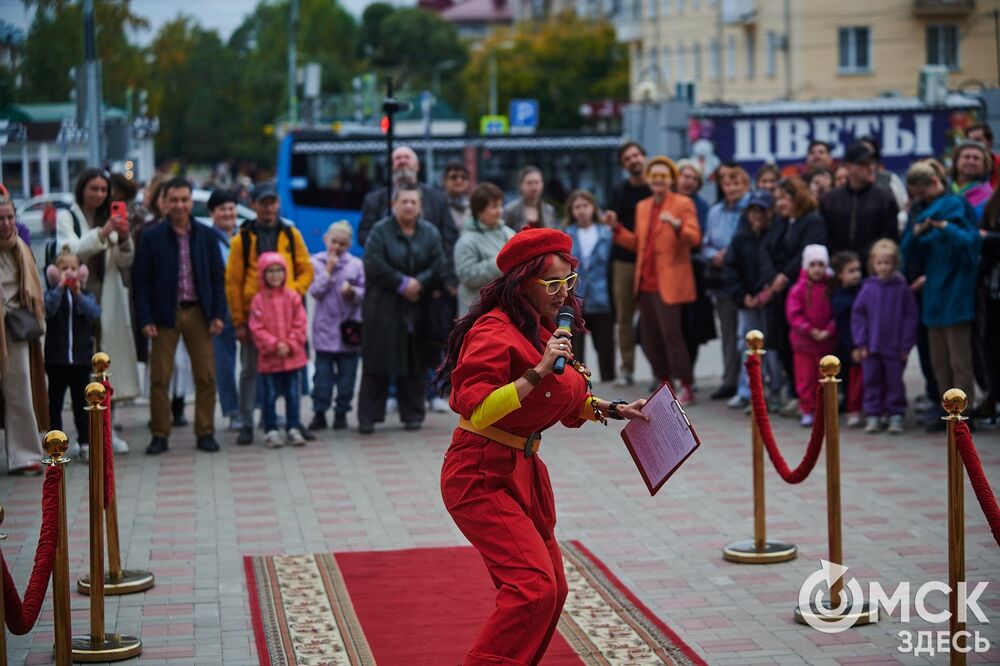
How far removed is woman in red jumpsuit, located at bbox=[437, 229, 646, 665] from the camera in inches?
209

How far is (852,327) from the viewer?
1159cm

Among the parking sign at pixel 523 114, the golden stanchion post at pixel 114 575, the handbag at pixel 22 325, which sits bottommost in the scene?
the golden stanchion post at pixel 114 575

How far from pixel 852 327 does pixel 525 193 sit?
330cm

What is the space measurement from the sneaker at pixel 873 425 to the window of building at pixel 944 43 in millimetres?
45161

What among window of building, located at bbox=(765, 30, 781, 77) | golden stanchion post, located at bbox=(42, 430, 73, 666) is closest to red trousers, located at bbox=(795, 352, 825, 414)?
golden stanchion post, located at bbox=(42, 430, 73, 666)

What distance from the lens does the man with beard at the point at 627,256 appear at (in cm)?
1423

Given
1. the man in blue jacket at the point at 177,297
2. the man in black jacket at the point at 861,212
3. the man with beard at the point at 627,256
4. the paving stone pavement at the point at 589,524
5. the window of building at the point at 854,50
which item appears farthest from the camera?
the window of building at the point at 854,50

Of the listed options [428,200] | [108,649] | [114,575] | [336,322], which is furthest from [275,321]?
[108,649]

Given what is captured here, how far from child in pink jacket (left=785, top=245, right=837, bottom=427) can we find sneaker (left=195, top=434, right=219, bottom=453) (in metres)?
4.68

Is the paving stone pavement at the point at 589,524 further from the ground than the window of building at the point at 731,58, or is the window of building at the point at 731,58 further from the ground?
the window of building at the point at 731,58

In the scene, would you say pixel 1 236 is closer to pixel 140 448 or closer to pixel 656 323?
pixel 140 448

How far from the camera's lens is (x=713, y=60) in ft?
207

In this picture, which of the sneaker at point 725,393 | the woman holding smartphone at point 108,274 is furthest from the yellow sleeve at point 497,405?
the sneaker at point 725,393

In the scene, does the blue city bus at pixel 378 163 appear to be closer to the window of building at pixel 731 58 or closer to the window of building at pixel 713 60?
the window of building at pixel 731 58
